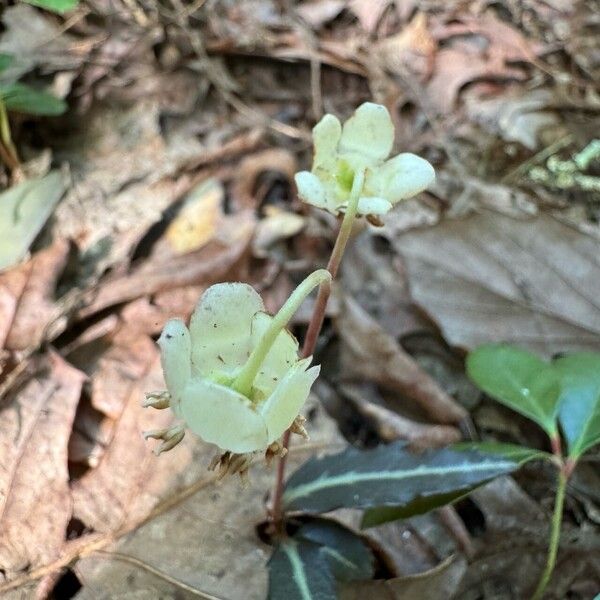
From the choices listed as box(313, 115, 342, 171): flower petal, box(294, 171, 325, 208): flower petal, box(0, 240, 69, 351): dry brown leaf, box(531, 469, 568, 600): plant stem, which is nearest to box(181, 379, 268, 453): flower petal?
box(294, 171, 325, 208): flower petal

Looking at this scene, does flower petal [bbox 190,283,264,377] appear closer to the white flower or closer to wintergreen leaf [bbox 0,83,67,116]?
the white flower

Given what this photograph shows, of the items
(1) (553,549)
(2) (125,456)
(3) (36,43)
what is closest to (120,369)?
(2) (125,456)

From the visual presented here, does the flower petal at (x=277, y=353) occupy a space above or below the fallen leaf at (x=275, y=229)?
above

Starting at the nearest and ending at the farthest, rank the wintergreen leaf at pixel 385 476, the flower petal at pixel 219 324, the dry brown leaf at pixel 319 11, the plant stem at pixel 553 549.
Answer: the flower petal at pixel 219 324, the wintergreen leaf at pixel 385 476, the plant stem at pixel 553 549, the dry brown leaf at pixel 319 11

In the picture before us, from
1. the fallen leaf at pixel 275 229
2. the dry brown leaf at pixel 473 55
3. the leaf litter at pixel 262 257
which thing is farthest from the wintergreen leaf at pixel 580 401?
the dry brown leaf at pixel 473 55

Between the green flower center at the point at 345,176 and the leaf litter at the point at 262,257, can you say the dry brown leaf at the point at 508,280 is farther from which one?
the green flower center at the point at 345,176

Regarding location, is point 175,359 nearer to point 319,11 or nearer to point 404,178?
point 404,178

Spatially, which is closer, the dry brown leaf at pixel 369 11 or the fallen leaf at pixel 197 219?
the fallen leaf at pixel 197 219

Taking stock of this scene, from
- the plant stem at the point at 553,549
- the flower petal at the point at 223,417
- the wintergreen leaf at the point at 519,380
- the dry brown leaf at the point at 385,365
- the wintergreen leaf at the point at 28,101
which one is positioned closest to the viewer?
the flower petal at the point at 223,417
